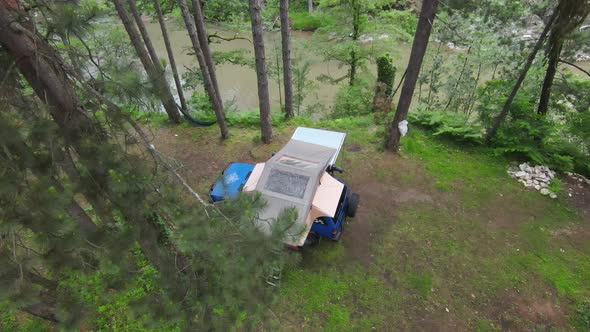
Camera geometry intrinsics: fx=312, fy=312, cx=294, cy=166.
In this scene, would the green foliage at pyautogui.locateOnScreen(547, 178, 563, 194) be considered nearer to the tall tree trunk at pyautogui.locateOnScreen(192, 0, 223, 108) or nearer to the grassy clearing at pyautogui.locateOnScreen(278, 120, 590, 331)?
the grassy clearing at pyautogui.locateOnScreen(278, 120, 590, 331)

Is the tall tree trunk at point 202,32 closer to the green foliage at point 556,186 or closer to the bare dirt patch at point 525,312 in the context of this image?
the bare dirt patch at point 525,312

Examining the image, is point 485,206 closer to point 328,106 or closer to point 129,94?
point 129,94

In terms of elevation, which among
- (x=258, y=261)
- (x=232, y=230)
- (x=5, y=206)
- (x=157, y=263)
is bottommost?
(x=157, y=263)

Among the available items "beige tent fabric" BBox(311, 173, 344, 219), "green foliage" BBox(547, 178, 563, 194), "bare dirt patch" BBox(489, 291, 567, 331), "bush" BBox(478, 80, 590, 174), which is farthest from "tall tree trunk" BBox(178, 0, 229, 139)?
"green foliage" BBox(547, 178, 563, 194)

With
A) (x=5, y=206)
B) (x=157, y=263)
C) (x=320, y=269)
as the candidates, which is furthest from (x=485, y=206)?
(x=5, y=206)

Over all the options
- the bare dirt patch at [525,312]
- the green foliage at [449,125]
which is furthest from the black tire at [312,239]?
the green foliage at [449,125]
